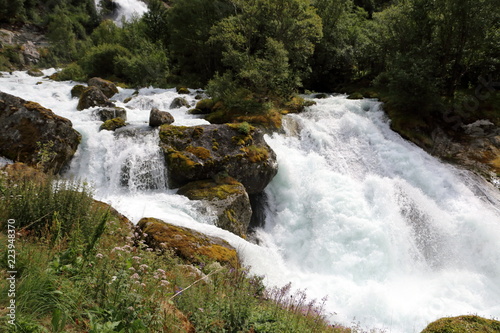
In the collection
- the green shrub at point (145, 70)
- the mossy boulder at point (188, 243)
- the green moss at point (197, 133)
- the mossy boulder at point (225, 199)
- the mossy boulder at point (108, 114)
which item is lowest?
the green shrub at point (145, 70)

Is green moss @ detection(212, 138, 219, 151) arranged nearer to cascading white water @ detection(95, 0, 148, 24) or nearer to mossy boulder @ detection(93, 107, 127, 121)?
mossy boulder @ detection(93, 107, 127, 121)

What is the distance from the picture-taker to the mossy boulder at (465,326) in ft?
10.6

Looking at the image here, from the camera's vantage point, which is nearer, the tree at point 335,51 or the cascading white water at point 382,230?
the cascading white water at point 382,230

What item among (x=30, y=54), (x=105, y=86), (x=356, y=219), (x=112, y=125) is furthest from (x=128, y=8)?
(x=356, y=219)

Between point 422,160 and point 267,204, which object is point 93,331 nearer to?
point 267,204

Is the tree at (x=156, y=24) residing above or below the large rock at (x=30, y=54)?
above

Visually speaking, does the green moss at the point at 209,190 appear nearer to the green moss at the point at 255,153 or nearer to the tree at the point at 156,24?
the green moss at the point at 255,153

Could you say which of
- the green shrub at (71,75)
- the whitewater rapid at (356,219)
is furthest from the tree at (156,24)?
the whitewater rapid at (356,219)

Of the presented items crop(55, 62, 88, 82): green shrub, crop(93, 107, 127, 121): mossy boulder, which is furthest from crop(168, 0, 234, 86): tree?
crop(93, 107, 127, 121): mossy boulder

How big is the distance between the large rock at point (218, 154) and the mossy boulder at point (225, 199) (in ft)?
1.33

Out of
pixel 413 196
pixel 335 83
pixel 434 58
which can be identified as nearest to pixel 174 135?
pixel 413 196

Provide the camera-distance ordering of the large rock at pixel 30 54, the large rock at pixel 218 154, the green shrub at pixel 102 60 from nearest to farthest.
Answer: the large rock at pixel 218 154 < the green shrub at pixel 102 60 < the large rock at pixel 30 54

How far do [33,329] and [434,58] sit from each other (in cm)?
1898

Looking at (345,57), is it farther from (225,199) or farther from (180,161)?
(225,199)
